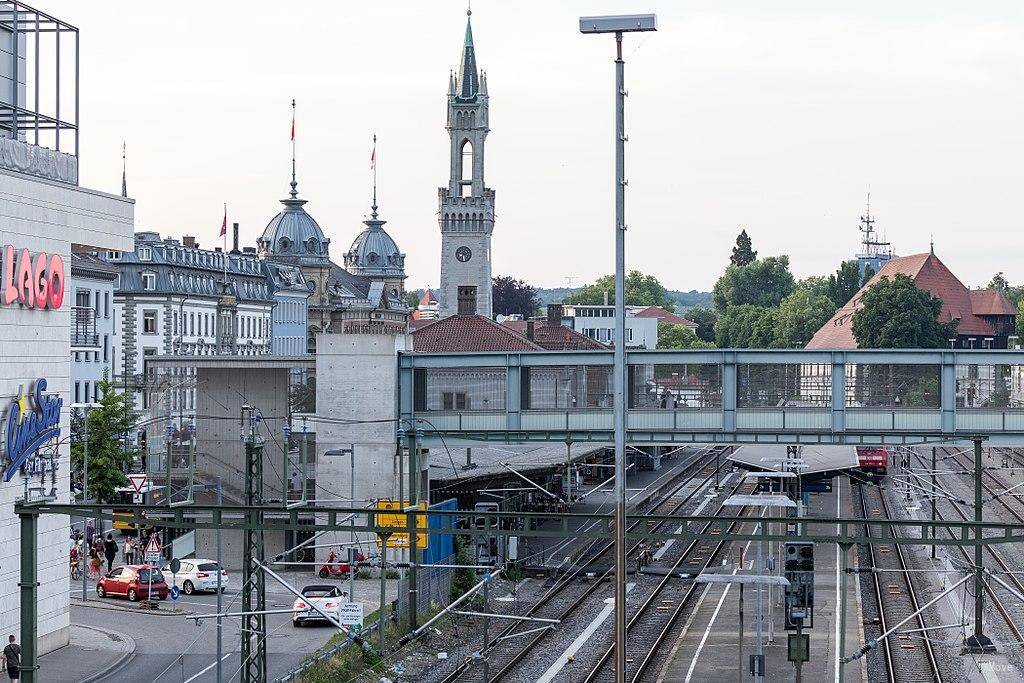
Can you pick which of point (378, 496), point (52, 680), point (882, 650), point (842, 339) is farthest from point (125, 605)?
point (842, 339)

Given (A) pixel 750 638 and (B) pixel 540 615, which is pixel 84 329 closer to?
(B) pixel 540 615

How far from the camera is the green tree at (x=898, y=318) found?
432ft

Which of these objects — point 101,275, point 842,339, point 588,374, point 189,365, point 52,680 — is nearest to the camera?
point 52,680

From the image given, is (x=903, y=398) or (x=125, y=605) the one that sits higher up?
(x=903, y=398)

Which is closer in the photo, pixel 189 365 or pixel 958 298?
pixel 189 365

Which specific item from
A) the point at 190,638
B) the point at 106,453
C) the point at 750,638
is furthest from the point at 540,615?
the point at 106,453

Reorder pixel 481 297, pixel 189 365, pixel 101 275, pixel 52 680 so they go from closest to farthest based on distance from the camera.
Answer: pixel 52 680
pixel 189 365
pixel 101 275
pixel 481 297

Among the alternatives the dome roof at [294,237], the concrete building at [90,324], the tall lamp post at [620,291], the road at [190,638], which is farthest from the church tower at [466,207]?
the tall lamp post at [620,291]

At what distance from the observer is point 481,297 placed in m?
167

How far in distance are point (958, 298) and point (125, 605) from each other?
119913mm

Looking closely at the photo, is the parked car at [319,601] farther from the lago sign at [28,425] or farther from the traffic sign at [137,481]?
the lago sign at [28,425]

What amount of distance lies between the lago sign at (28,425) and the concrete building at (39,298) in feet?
0.11

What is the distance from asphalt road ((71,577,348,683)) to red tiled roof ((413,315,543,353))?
3524cm

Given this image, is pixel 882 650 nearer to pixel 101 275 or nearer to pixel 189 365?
pixel 189 365
